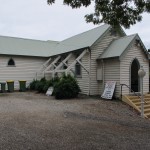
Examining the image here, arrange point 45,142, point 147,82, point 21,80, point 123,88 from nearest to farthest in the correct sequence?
point 45,142 → point 123,88 → point 147,82 → point 21,80

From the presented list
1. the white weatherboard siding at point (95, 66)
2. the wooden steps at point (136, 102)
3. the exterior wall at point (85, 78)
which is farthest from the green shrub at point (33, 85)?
the wooden steps at point (136, 102)

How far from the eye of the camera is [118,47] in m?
15.4

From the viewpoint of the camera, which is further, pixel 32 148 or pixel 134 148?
pixel 134 148

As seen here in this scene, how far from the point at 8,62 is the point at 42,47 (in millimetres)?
4870

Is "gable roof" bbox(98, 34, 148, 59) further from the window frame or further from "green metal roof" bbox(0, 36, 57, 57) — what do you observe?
Answer: the window frame

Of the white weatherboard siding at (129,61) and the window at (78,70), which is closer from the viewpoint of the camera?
the white weatherboard siding at (129,61)

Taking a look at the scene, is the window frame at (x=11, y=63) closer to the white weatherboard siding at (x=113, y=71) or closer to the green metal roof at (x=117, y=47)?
the green metal roof at (x=117, y=47)

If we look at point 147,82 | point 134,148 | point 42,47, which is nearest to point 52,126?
point 134,148

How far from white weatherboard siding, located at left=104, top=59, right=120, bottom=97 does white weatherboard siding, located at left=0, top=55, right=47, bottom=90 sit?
896cm

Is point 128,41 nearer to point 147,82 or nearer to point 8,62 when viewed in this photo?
point 147,82

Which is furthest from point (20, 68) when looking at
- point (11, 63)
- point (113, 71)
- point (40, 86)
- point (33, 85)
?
point (113, 71)

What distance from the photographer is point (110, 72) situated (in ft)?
49.8

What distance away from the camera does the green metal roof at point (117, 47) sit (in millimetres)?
14622

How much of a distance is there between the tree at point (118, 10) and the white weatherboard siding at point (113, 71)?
291 inches
